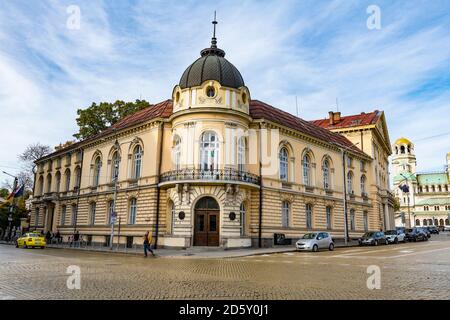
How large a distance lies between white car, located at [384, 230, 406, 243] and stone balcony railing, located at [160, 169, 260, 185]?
1872cm

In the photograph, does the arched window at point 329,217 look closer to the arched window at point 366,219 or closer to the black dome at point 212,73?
the arched window at point 366,219

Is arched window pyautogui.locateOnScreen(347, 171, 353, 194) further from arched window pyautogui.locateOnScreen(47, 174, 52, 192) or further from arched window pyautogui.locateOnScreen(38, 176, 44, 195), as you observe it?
arched window pyautogui.locateOnScreen(38, 176, 44, 195)

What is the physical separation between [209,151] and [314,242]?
10.5 m

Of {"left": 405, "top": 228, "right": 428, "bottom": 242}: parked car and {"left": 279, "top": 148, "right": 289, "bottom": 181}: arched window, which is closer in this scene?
{"left": 279, "top": 148, "right": 289, "bottom": 181}: arched window

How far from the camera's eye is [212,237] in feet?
91.4

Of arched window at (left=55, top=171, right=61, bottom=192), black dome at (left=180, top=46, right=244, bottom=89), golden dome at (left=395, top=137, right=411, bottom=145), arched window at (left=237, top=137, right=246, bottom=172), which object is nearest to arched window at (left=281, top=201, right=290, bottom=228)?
arched window at (left=237, top=137, right=246, bottom=172)

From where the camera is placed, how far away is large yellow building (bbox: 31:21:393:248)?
28141 millimetres

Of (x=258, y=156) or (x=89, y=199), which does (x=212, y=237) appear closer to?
(x=258, y=156)

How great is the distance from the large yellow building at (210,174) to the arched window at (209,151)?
79 millimetres

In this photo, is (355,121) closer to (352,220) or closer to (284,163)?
(352,220)

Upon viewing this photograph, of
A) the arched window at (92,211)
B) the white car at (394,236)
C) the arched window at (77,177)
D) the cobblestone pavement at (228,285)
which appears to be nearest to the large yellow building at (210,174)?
the arched window at (92,211)

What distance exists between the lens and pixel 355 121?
54312 mm
